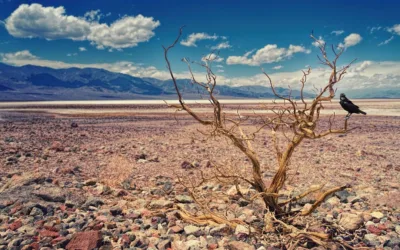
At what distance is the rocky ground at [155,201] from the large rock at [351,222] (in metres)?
0.01

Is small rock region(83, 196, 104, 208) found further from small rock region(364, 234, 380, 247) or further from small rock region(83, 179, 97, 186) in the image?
small rock region(364, 234, 380, 247)

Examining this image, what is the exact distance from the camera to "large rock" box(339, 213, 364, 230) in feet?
15.3

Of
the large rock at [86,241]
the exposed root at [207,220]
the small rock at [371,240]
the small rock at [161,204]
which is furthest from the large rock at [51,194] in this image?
the small rock at [371,240]

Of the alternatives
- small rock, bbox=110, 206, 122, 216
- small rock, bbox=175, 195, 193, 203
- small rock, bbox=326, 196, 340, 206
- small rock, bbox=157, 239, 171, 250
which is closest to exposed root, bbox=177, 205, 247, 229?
small rock, bbox=157, 239, 171, 250

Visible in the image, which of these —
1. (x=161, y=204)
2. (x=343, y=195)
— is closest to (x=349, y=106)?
(x=343, y=195)

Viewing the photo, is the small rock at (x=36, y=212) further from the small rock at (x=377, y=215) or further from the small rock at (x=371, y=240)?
the small rock at (x=377, y=215)

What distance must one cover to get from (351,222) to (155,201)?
3208mm

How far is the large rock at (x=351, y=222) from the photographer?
4673 mm

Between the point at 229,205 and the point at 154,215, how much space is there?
1.35m

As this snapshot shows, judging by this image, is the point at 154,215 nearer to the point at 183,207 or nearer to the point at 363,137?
the point at 183,207

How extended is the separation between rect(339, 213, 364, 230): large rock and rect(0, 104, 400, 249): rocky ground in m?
0.01

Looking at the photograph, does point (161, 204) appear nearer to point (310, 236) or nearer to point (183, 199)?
point (183, 199)

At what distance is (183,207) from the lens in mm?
5645

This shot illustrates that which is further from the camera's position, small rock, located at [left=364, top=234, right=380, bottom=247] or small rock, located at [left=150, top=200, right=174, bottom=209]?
small rock, located at [left=150, top=200, right=174, bottom=209]
